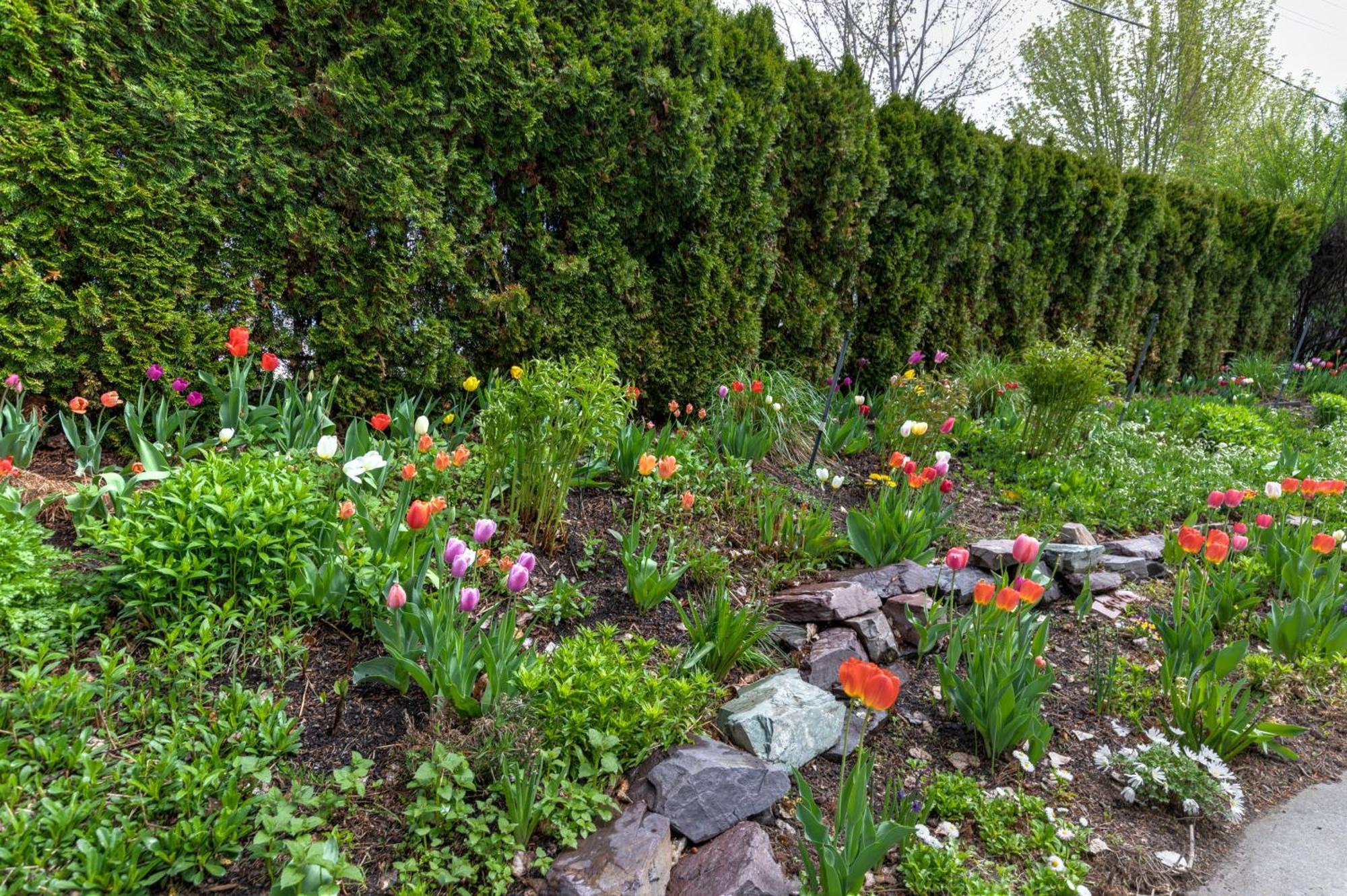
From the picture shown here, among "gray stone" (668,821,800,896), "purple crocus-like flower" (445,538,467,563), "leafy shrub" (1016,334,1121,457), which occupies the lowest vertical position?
"gray stone" (668,821,800,896)

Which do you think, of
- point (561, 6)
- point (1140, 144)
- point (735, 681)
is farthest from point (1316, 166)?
point (735, 681)

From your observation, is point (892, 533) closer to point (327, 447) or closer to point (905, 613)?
point (905, 613)

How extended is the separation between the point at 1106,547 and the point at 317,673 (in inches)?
154

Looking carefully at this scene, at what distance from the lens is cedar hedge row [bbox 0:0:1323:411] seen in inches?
115

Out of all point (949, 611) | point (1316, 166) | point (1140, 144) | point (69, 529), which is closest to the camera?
point (69, 529)

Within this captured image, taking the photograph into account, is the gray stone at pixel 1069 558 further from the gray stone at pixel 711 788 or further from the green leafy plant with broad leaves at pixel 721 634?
the gray stone at pixel 711 788

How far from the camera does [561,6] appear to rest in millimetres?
3848

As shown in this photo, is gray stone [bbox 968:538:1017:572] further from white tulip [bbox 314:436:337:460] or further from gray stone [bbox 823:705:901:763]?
white tulip [bbox 314:436:337:460]

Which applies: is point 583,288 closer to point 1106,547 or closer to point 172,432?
point 172,432

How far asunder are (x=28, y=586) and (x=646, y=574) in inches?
73.6

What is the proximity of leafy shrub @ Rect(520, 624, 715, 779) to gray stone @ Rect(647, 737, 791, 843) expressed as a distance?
0.32ft

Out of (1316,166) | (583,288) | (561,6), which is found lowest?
(583,288)

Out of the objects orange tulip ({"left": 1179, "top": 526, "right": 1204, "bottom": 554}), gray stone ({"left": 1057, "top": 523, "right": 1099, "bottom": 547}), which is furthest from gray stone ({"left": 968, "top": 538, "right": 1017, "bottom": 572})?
orange tulip ({"left": 1179, "top": 526, "right": 1204, "bottom": 554})

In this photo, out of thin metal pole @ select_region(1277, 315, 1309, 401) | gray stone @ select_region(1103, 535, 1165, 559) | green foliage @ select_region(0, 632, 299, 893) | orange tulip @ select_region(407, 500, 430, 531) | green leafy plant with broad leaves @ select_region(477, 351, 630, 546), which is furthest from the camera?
thin metal pole @ select_region(1277, 315, 1309, 401)
